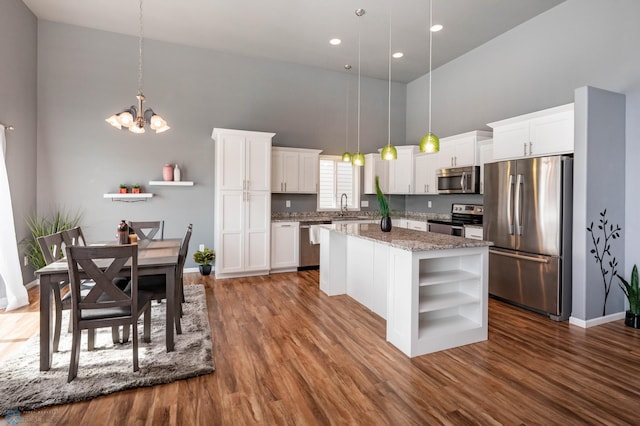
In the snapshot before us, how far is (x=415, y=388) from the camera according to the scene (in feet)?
7.33

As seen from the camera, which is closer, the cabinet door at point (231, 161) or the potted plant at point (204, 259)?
the cabinet door at point (231, 161)

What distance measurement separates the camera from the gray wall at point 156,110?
4816 mm

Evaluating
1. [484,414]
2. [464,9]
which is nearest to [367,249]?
[484,414]

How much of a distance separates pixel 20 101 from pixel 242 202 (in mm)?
3165

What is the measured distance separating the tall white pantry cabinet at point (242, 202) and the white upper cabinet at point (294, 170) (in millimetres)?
393

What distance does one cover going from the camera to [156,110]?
527 centimetres

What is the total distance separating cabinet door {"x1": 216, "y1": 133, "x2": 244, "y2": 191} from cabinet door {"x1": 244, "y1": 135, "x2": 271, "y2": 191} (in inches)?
3.2

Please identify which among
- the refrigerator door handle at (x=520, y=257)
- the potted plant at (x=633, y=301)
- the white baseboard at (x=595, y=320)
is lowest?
the white baseboard at (x=595, y=320)

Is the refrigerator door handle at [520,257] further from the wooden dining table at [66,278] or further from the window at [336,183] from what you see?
the wooden dining table at [66,278]

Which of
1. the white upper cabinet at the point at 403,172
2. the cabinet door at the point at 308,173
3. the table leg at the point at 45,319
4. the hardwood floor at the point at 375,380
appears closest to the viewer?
the hardwood floor at the point at 375,380

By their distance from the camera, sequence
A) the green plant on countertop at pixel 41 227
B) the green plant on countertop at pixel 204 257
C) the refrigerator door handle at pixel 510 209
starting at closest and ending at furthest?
the refrigerator door handle at pixel 510 209 → the green plant on countertop at pixel 41 227 → the green plant on countertop at pixel 204 257

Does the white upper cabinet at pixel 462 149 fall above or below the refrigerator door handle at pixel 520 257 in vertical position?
above

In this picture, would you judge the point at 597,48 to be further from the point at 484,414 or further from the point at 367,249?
the point at 484,414

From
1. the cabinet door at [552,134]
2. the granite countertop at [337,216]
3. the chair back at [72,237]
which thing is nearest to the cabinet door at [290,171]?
the granite countertop at [337,216]
